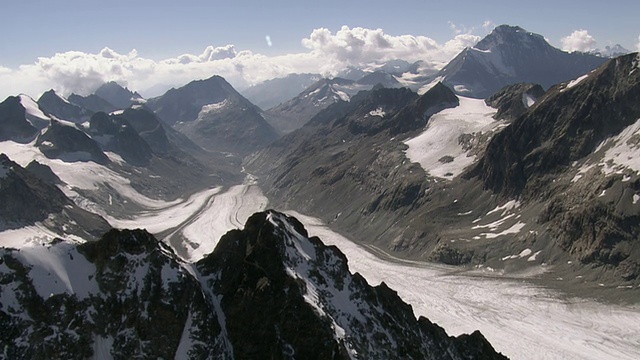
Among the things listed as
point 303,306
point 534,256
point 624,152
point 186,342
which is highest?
point 624,152

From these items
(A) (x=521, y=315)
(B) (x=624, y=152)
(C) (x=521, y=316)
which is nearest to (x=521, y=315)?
(A) (x=521, y=315)

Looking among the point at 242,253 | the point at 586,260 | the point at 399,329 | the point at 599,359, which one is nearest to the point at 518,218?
the point at 586,260

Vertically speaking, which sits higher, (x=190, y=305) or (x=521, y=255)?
(x=521, y=255)

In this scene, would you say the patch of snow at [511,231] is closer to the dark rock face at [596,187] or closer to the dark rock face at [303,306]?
the dark rock face at [596,187]

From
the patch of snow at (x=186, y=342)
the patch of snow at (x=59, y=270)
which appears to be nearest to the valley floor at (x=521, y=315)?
the patch of snow at (x=186, y=342)

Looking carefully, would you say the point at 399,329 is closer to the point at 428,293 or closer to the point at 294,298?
the point at 294,298

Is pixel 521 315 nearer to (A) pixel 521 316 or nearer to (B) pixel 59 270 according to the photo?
(A) pixel 521 316
